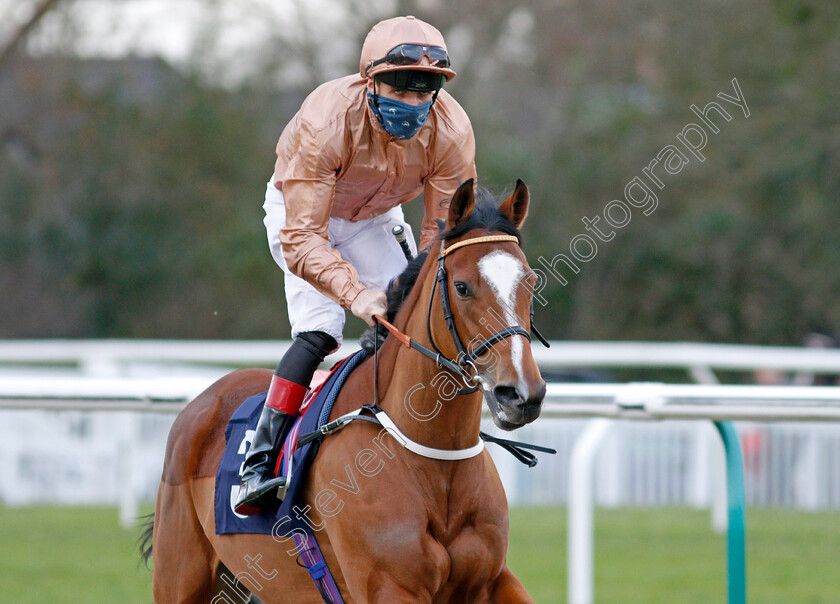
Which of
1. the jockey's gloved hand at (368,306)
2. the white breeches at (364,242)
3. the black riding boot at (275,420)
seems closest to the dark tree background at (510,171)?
the white breeches at (364,242)

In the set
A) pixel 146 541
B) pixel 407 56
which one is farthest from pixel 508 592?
pixel 146 541

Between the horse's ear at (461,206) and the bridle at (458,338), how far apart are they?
72 mm

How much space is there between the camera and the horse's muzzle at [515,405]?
266 cm

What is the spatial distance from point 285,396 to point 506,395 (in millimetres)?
1064

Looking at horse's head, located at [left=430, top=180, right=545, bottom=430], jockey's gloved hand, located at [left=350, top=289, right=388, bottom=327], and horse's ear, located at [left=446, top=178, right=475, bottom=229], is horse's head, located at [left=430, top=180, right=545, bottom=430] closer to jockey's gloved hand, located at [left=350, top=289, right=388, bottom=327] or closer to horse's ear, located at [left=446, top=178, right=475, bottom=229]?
horse's ear, located at [left=446, top=178, right=475, bottom=229]

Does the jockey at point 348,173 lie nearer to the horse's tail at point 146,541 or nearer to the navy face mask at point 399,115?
the navy face mask at point 399,115

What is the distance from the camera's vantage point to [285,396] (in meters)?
3.54

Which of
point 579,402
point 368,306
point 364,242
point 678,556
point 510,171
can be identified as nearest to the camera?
point 368,306

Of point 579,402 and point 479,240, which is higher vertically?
point 479,240

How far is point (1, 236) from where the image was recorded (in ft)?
64.1

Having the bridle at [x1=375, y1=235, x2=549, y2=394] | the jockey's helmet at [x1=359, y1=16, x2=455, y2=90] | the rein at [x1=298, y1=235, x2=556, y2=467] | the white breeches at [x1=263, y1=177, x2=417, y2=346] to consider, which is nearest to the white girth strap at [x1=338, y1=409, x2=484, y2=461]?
the rein at [x1=298, y1=235, x2=556, y2=467]

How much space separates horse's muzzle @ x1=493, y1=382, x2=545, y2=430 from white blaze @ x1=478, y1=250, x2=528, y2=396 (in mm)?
197

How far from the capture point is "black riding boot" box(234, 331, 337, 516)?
3.49m

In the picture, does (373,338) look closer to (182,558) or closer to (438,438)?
(438,438)
